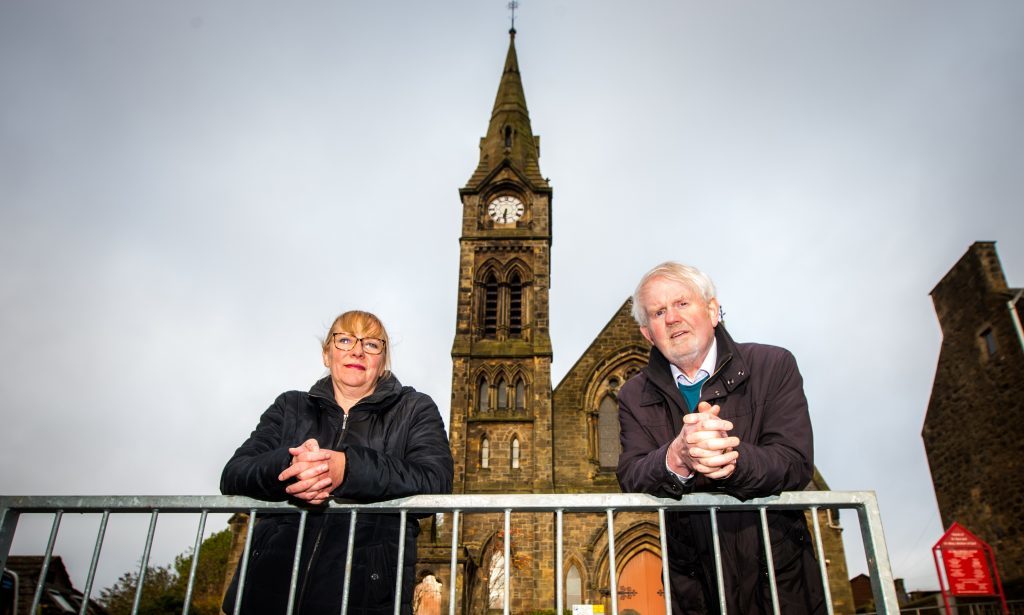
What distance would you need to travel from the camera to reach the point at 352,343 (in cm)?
311

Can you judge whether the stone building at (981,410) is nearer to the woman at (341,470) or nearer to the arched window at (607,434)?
the arched window at (607,434)

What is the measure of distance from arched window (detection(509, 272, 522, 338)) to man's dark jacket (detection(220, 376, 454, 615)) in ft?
57.5

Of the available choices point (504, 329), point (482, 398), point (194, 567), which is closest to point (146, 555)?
point (194, 567)

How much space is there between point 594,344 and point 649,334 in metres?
17.4

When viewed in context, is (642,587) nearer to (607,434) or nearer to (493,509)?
(607,434)

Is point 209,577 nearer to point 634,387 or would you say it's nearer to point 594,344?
point 594,344

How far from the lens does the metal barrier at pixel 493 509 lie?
90.3 inches

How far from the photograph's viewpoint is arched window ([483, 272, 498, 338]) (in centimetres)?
2059

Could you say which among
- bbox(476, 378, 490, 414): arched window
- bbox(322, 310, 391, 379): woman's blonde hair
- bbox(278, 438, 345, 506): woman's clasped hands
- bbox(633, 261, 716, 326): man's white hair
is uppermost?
bbox(476, 378, 490, 414): arched window

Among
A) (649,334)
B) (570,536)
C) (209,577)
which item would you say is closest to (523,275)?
(570,536)

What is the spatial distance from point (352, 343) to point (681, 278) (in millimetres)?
1576

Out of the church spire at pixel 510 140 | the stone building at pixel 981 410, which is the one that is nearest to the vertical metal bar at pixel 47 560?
the stone building at pixel 981 410

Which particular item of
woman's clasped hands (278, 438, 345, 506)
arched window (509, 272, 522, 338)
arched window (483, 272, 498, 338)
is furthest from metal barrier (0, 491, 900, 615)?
arched window (509, 272, 522, 338)

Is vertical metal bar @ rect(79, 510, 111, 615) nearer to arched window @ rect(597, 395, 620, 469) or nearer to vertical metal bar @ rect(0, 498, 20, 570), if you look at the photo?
vertical metal bar @ rect(0, 498, 20, 570)
